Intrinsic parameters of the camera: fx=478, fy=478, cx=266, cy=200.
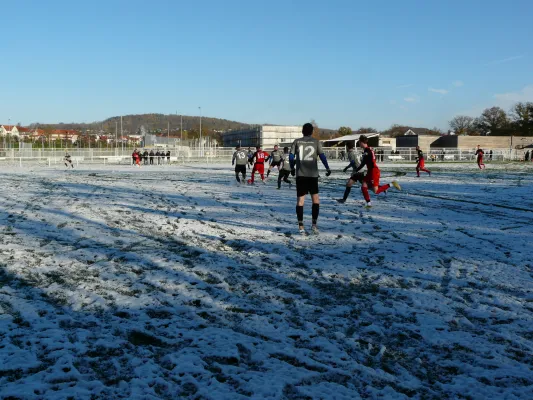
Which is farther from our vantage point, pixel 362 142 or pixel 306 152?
pixel 362 142

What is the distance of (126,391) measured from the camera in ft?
9.43

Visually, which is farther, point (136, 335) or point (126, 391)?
point (136, 335)

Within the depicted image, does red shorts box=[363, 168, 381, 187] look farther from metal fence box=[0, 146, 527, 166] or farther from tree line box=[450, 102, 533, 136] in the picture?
tree line box=[450, 102, 533, 136]

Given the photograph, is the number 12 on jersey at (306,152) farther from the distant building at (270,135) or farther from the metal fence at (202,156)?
the distant building at (270,135)

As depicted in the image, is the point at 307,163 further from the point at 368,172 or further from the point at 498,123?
the point at 498,123

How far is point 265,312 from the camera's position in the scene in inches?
167

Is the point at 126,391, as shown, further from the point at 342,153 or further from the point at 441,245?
the point at 342,153

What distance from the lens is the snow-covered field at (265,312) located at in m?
3.02

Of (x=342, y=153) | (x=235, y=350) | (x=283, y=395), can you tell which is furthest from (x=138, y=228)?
(x=342, y=153)

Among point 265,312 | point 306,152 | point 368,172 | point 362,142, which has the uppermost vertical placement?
point 362,142

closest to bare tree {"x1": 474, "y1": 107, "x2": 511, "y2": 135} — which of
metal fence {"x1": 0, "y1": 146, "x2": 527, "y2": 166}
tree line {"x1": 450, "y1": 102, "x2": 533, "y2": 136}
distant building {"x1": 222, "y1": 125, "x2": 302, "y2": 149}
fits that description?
tree line {"x1": 450, "y1": 102, "x2": 533, "y2": 136}

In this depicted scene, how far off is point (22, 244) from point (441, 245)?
6.22 metres

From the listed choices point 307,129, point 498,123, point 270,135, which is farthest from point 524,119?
point 307,129

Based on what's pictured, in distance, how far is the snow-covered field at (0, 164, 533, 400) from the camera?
3.02 metres
